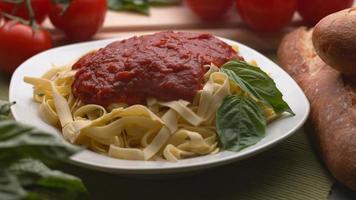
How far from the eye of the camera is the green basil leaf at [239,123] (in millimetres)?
2123

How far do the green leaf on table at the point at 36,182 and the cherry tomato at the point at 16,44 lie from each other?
1.46m

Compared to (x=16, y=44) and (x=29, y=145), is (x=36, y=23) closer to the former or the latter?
(x=16, y=44)

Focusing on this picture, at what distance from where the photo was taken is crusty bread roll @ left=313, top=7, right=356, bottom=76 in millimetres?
2324

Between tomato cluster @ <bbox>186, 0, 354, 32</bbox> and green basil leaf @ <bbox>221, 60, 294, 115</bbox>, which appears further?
tomato cluster @ <bbox>186, 0, 354, 32</bbox>

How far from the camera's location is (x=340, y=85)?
7.92 ft

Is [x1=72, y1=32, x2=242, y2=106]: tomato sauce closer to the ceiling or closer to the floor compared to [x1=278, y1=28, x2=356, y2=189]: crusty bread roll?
closer to the ceiling

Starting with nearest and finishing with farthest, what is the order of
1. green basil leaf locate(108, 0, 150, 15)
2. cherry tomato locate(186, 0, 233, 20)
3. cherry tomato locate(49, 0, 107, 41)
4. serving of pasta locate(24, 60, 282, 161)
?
serving of pasta locate(24, 60, 282, 161), cherry tomato locate(49, 0, 107, 41), cherry tomato locate(186, 0, 233, 20), green basil leaf locate(108, 0, 150, 15)

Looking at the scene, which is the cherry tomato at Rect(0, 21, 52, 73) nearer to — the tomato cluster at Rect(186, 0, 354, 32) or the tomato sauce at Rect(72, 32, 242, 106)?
the tomato sauce at Rect(72, 32, 242, 106)

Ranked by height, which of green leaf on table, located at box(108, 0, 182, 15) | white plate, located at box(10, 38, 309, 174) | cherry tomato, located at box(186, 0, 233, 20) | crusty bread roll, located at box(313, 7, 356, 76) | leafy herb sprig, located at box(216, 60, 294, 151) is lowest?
green leaf on table, located at box(108, 0, 182, 15)

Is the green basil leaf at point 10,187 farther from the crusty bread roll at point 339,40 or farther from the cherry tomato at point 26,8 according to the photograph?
the cherry tomato at point 26,8

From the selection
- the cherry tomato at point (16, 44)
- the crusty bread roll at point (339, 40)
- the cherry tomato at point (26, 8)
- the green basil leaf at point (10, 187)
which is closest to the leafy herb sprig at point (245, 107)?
the crusty bread roll at point (339, 40)

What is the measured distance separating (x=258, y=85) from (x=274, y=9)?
1.18 m

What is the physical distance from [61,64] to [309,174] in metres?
1.32

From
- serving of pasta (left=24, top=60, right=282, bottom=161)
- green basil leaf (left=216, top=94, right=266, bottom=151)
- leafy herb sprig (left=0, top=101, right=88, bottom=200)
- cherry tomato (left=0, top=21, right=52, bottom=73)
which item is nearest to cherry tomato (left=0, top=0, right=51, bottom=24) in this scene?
cherry tomato (left=0, top=21, right=52, bottom=73)
